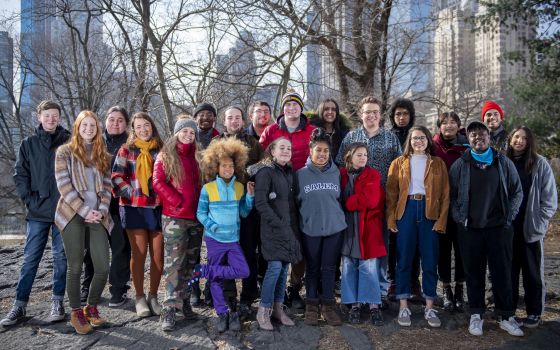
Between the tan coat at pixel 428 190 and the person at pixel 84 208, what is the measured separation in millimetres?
2770

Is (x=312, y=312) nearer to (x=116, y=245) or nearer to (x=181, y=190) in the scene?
(x=181, y=190)

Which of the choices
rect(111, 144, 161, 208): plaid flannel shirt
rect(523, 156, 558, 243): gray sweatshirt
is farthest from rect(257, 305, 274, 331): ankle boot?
rect(523, 156, 558, 243): gray sweatshirt

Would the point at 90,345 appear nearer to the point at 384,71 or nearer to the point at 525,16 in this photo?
the point at 384,71

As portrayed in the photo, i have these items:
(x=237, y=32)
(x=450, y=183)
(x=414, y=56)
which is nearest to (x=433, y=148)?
(x=450, y=183)

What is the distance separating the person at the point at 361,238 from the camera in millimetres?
4441

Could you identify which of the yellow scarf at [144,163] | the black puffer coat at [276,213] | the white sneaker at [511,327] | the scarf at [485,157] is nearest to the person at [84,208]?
the yellow scarf at [144,163]

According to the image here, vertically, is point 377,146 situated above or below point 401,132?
below

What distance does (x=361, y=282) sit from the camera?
4.49 m

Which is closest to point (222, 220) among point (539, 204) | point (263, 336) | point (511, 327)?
point (263, 336)

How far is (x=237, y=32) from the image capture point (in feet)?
26.1

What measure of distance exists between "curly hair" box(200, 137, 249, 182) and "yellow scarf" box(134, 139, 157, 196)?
547 millimetres

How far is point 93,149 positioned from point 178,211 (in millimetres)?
1020

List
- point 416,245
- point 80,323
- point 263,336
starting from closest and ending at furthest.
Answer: point 263,336
point 80,323
point 416,245

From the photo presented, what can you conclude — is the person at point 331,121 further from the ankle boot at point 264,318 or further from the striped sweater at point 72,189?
the striped sweater at point 72,189
